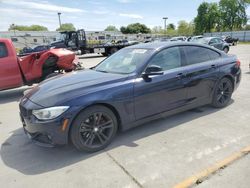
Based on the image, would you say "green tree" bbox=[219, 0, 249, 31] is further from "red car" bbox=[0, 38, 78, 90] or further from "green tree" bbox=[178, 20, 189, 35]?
"red car" bbox=[0, 38, 78, 90]

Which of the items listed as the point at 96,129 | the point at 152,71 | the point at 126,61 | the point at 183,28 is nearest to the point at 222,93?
the point at 152,71

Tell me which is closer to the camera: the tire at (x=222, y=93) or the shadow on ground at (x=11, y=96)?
the tire at (x=222, y=93)

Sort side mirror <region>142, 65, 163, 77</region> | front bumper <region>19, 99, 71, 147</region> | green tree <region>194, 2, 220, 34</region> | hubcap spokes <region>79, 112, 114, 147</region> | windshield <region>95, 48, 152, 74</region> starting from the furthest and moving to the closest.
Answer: green tree <region>194, 2, 220, 34</region> < windshield <region>95, 48, 152, 74</region> < side mirror <region>142, 65, 163, 77</region> < hubcap spokes <region>79, 112, 114, 147</region> < front bumper <region>19, 99, 71, 147</region>

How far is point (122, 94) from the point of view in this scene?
3.57m

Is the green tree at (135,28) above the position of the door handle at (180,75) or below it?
above

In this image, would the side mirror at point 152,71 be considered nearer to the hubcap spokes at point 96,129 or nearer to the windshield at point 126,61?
the windshield at point 126,61

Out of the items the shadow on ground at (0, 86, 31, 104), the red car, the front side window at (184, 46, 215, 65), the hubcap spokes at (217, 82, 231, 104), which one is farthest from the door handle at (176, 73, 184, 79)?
the shadow on ground at (0, 86, 31, 104)

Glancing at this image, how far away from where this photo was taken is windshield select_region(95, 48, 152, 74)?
3.97 meters

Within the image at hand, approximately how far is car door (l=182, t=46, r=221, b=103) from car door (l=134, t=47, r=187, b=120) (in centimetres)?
20

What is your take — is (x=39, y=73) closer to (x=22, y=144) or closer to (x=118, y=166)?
(x=22, y=144)

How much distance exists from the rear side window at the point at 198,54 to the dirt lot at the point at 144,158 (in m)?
1.16

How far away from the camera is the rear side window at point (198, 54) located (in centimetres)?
455

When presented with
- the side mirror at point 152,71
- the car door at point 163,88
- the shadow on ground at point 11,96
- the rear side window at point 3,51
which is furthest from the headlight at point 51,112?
the rear side window at point 3,51

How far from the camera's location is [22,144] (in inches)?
153
